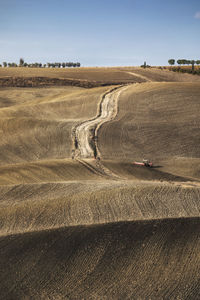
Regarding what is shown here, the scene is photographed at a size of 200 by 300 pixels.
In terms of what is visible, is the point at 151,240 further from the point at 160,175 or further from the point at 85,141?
the point at 85,141

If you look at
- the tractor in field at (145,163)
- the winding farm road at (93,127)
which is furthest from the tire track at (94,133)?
the tractor in field at (145,163)

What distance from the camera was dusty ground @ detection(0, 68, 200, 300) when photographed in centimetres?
1360

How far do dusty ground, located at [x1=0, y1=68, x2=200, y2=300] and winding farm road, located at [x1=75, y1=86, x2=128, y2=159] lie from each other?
Answer: 0.26 m

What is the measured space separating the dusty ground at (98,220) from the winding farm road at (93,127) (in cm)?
26

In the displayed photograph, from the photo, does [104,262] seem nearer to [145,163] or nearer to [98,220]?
[98,220]

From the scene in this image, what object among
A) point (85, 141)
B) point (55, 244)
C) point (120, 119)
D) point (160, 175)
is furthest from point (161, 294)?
point (120, 119)

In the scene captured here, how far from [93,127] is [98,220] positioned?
2067 cm

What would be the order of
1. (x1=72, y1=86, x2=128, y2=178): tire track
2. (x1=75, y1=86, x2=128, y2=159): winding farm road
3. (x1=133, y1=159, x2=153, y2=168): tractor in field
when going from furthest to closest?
(x1=75, y1=86, x2=128, y2=159): winding farm road → (x1=72, y1=86, x2=128, y2=178): tire track → (x1=133, y1=159, x2=153, y2=168): tractor in field

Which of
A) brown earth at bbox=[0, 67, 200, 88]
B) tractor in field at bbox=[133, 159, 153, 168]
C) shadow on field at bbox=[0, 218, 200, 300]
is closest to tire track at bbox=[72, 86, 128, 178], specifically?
tractor in field at bbox=[133, 159, 153, 168]

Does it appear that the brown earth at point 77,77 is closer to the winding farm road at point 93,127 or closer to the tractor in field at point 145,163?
the winding farm road at point 93,127

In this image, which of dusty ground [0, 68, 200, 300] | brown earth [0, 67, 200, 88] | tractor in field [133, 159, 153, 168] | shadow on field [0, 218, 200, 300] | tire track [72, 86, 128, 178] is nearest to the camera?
shadow on field [0, 218, 200, 300]

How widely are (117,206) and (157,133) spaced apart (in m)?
19.3

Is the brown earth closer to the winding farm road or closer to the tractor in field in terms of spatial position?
the winding farm road

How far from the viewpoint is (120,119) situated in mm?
39125
